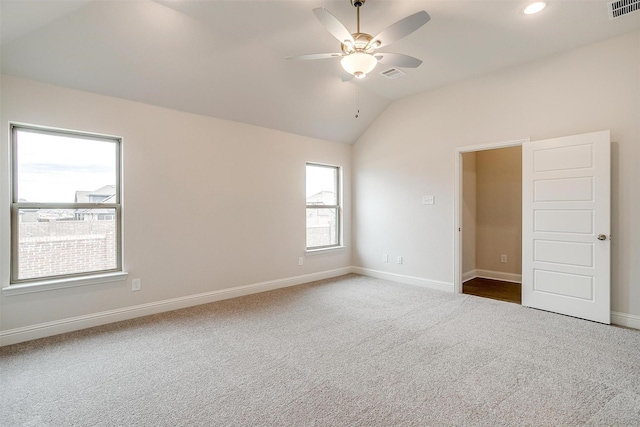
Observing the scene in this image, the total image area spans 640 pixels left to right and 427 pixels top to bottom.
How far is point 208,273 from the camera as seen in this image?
414cm

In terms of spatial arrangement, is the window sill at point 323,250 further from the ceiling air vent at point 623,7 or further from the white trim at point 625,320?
the ceiling air vent at point 623,7

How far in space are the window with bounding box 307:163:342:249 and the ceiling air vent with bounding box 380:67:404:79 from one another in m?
1.91

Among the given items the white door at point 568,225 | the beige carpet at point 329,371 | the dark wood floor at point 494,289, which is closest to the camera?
the beige carpet at point 329,371

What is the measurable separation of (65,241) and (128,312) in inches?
39.0

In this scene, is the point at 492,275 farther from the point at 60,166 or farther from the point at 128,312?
the point at 60,166

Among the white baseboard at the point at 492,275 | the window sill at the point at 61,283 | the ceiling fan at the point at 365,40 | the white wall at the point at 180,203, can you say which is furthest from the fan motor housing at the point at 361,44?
the white baseboard at the point at 492,275

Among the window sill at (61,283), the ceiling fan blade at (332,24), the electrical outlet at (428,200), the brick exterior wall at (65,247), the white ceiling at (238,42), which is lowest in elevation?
the window sill at (61,283)

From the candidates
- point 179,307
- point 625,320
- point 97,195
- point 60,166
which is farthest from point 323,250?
point 625,320

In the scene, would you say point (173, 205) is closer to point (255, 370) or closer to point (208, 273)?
point (208, 273)

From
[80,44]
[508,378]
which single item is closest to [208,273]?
[80,44]

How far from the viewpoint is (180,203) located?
3879 mm

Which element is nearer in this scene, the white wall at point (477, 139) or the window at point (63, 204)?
the window at point (63, 204)

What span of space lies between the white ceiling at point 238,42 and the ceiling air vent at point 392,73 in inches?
5.2

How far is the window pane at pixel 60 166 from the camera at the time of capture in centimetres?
301
